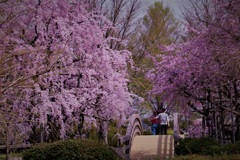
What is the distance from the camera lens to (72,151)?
11164 mm

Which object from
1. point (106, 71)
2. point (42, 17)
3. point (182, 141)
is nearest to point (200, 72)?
point (182, 141)

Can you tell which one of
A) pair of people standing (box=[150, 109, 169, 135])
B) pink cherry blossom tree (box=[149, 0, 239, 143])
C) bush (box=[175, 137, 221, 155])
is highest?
pink cherry blossom tree (box=[149, 0, 239, 143])

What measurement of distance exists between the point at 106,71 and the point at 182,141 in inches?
158

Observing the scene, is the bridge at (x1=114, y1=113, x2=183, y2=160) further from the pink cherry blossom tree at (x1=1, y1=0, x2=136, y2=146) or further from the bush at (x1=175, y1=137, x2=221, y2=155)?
the bush at (x1=175, y1=137, x2=221, y2=155)

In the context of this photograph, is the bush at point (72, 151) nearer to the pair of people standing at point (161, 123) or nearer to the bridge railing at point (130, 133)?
the bridge railing at point (130, 133)

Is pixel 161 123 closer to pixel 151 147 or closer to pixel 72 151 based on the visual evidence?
pixel 151 147

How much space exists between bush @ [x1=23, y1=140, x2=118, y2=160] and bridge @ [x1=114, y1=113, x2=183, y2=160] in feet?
13.3

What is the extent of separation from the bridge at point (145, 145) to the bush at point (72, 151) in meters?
4.06

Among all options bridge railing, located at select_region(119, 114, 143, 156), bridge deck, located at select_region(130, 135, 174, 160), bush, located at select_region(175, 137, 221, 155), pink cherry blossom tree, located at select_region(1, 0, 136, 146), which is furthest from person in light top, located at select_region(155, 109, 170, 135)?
bush, located at select_region(175, 137, 221, 155)

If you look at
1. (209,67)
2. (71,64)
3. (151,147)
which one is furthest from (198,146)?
(71,64)

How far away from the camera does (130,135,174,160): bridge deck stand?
15715 mm

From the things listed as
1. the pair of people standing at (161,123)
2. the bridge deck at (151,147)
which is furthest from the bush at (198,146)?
the pair of people standing at (161,123)

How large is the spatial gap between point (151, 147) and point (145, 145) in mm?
482

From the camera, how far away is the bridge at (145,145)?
15.6 m
